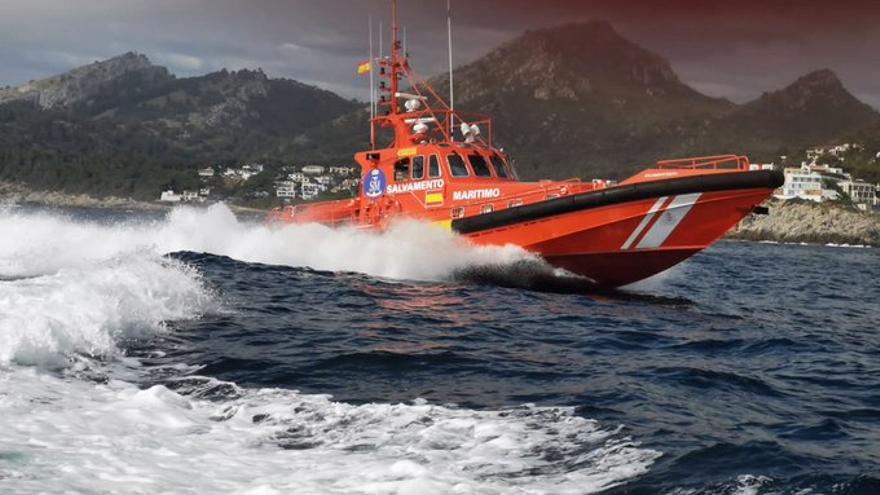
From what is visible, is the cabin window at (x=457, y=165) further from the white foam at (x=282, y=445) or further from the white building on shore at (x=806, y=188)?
the white building on shore at (x=806, y=188)

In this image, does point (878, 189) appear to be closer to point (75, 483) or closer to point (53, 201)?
point (75, 483)

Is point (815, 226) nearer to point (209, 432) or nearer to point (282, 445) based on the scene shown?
point (282, 445)

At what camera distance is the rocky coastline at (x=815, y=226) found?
77500mm

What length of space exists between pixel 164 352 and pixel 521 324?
181 inches

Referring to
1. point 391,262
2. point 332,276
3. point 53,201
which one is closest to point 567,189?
point 391,262

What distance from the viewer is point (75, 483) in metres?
3.77

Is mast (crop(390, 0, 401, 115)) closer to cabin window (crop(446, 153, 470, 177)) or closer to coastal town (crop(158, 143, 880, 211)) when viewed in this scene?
cabin window (crop(446, 153, 470, 177))

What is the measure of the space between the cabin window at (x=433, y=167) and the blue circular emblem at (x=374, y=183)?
1.35 m

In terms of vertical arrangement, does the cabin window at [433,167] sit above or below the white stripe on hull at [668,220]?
above

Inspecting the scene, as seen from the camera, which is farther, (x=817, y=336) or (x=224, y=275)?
(x=224, y=275)

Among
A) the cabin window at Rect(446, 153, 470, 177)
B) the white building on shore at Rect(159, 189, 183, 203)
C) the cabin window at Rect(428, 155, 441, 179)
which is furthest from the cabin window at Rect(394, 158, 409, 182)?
the white building on shore at Rect(159, 189, 183, 203)

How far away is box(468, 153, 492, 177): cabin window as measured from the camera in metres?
16.2

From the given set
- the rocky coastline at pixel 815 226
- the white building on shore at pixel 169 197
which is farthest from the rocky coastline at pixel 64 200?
the rocky coastline at pixel 815 226

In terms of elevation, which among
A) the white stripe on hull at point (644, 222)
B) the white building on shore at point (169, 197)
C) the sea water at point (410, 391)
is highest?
the white building on shore at point (169, 197)
